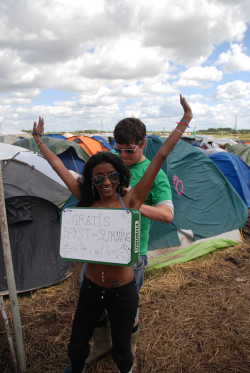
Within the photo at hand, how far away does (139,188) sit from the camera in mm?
1597

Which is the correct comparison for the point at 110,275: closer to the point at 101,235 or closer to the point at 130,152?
the point at 101,235

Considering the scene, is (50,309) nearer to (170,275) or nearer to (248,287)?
(170,275)

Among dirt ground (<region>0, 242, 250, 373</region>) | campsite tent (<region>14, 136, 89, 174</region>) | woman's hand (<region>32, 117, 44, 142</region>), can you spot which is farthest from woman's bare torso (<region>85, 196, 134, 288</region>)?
campsite tent (<region>14, 136, 89, 174</region>)

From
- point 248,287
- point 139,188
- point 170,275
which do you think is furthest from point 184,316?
point 139,188

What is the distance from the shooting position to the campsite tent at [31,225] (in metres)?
3.56

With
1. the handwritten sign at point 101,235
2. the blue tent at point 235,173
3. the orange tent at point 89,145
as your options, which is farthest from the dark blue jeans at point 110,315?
the orange tent at point 89,145

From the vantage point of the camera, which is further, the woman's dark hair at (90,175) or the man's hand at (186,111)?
the woman's dark hair at (90,175)

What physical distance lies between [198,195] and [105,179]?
3.68m

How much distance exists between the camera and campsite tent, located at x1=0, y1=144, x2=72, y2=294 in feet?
11.7

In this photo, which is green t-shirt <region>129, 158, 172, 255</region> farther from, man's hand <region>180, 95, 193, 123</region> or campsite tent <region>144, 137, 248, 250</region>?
campsite tent <region>144, 137, 248, 250</region>

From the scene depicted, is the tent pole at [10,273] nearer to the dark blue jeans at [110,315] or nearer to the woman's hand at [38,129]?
the woman's hand at [38,129]

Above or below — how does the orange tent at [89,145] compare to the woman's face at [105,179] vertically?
below

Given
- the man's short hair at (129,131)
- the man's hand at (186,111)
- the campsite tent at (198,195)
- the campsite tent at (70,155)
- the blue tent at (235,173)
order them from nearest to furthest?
the man's hand at (186,111) → the man's short hair at (129,131) → the campsite tent at (198,195) → the blue tent at (235,173) → the campsite tent at (70,155)

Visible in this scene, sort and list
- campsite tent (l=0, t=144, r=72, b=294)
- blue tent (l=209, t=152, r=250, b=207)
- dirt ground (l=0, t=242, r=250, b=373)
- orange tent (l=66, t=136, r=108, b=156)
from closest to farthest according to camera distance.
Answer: dirt ground (l=0, t=242, r=250, b=373) < campsite tent (l=0, t=144, r=72, b=294) < blue tent (l=209, t=152, r=250, b=207) < orange tent (l=66, t=136, r=108, b=156)
